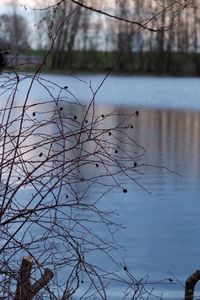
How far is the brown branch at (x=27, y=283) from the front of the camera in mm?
3111

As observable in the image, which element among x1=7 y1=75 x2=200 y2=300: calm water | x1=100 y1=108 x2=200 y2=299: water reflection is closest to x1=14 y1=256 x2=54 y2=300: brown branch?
x1=7 y1=75 x2=200 y2=300: calm water

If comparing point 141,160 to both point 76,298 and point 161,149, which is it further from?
point 76,298

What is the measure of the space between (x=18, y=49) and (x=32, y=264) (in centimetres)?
93

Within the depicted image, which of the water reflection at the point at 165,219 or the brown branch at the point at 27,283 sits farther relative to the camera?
the water reflection at the point at 165,219

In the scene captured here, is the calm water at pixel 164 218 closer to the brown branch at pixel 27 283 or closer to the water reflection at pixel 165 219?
the water reflection at pixel 165 219

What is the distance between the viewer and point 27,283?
10.4 feet

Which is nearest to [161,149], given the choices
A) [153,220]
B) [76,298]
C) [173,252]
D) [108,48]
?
[153,220]

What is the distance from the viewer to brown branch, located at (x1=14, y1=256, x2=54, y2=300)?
3.11 metres

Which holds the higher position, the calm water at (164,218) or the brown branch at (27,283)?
the brown branch at (27,283)

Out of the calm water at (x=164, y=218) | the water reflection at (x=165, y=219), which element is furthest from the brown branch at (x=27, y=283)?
the water reflection at (x=165, y=219)

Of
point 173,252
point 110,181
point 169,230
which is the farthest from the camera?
point 110,181

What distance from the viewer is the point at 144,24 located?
340cm

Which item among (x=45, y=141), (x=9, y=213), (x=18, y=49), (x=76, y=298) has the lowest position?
(x=76, y=298)

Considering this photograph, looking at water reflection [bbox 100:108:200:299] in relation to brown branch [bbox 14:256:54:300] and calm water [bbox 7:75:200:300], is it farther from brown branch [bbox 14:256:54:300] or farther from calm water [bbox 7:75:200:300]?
brown branch [bbox 14:256:54:300]
